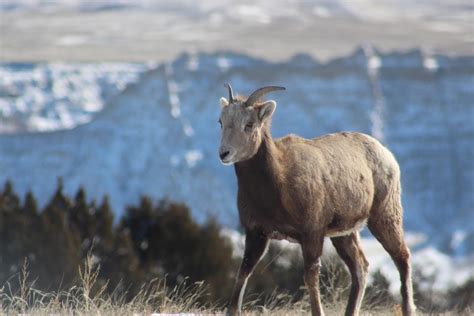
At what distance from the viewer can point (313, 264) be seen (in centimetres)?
1132

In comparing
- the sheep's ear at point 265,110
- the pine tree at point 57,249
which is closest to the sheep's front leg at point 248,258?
the sheep's ear at point 265,110

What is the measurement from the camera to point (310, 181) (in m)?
11.5

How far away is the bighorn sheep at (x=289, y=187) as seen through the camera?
11266mm

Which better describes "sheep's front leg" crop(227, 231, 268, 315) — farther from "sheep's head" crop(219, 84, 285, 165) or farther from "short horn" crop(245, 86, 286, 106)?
"short horn" crop(245, 86, 286, 106)

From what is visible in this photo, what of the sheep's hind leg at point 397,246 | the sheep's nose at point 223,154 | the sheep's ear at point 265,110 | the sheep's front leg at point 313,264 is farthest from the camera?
the sheep's hind leg at point 397,246

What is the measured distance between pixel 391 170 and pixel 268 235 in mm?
2287

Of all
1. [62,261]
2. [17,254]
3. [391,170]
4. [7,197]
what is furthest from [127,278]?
[391,170]

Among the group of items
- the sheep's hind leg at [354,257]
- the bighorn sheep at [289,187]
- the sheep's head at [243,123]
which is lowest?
the sheep's hind leg at [354,257]

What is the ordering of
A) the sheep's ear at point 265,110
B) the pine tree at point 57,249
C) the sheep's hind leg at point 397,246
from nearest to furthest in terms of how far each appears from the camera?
the sheep's ear at point 265,110, the sheep's hind leg at point 397,246, the pine tree at point 57,249

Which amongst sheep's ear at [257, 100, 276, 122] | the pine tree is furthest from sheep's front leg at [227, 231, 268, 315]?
the pine tree

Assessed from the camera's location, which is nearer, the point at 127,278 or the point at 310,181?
the point at 310,181

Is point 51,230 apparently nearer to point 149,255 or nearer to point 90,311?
point 149,255

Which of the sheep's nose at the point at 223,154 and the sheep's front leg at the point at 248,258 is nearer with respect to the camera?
the sheep's nose at the point at 223,154

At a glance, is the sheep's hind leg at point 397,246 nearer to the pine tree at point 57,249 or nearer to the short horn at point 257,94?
the short horn at point 257,94
